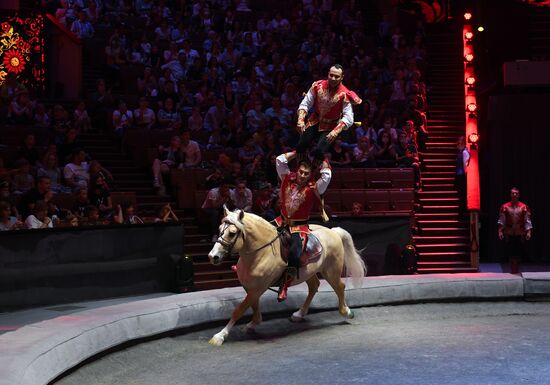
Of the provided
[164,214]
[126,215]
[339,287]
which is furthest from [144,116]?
[339,287]

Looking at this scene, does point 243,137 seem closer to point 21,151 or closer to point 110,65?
point 110,65

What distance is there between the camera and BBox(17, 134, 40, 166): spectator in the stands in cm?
1244

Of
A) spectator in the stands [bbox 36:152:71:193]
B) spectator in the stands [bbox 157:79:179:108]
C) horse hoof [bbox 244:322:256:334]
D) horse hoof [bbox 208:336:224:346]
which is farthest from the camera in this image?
spectator in the stands [bbox 157:79:179:108]

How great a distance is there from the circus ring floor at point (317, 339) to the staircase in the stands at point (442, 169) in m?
4.39

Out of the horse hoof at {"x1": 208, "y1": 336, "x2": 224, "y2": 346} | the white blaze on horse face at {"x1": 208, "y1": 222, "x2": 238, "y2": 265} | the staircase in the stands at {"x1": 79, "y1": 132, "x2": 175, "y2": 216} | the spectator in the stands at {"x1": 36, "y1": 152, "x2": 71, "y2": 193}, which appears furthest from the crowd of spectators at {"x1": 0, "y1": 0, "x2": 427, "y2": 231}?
the horse hoof at {"x1": 208, "y1": 336, "x2": 224, "y2": 346}

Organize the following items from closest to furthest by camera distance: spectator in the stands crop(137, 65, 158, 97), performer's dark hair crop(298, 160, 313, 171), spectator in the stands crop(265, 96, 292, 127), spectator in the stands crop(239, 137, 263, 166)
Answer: performer's dark hair crop(298, 160, 313, 171), spectator in the stands crop(239, 137, 263, 166), spectator in the stands crop(137, 65, 158, 97), spectator in the stands crop(265, 96, 292, 127)

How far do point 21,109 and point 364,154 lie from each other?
249 inches

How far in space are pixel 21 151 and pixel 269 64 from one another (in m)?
7.75

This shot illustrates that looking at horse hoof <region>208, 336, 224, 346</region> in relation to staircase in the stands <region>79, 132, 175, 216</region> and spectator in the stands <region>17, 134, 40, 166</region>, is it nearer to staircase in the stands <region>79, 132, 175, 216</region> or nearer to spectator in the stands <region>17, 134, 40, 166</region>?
staircase in the stands <region>79, 132, 175, 216</region>

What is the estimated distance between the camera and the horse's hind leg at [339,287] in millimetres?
9875

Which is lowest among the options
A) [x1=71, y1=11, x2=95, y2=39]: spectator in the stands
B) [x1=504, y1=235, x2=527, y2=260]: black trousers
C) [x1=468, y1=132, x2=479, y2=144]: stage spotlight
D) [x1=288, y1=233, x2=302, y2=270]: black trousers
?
[x1=504, y1=235, x2=527, y2=260]: black trousers

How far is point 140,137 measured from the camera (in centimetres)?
1471

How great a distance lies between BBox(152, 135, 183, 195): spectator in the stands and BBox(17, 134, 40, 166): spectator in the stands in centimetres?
208

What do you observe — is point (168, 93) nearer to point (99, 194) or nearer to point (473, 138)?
point (99, 194)
